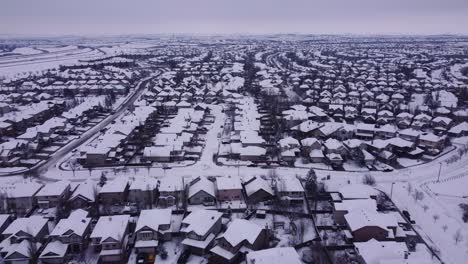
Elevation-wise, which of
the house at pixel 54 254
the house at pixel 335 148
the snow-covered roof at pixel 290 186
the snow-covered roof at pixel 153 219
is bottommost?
the house at pixel 54 254

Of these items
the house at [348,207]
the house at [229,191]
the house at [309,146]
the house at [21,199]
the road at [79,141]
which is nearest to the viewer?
the house at [348,207]

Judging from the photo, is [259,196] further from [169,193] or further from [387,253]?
[387,253]

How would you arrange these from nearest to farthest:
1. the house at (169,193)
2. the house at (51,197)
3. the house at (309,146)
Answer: the house at (51,197)
the house at (169,193)
the house at (309,146)

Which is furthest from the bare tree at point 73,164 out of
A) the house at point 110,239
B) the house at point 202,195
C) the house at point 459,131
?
the house at point 459,131

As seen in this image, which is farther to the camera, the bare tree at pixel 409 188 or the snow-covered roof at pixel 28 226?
the bare tree at pixel 409 188

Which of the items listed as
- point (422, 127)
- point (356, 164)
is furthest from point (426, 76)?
point (356, 164)

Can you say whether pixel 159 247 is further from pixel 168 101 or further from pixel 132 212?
pixel 168 101

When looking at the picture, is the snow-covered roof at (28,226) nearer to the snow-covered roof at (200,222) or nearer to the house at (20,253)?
the house at (20,253)
